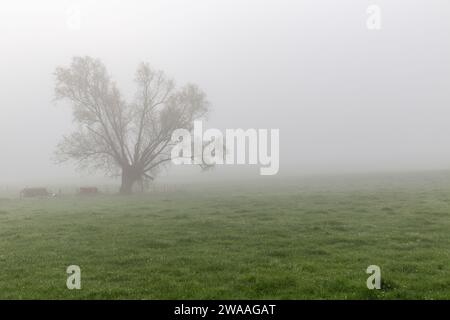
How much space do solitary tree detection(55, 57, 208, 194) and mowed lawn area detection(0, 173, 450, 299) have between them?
86.0ft

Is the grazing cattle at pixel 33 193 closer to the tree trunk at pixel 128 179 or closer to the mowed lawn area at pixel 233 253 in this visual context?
the tree trunk at pixel 128 179

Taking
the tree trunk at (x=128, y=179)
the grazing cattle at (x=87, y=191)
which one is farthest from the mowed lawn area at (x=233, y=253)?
the tree trunk at (x=128, y=179)

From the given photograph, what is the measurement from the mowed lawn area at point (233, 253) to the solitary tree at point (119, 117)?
26212mm

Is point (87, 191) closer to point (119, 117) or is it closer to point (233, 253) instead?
point (119, 117)

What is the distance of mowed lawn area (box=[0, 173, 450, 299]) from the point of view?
1384 cm

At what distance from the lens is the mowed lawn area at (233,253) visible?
45.4 ft

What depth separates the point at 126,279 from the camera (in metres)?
15.5

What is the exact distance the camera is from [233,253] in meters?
19.0

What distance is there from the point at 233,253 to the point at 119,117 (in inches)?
1812

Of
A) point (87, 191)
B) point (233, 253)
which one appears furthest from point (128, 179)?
point (233, 253)

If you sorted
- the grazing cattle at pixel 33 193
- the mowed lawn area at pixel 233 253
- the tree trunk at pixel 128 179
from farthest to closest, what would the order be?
the tree trunk at pixel 128 179
the grazing cattle at pixel 33 193
the mowed lawn area at pixel 233 253

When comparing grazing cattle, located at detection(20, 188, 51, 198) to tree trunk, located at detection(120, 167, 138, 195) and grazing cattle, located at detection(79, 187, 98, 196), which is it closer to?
grazing cattle, located at detection(79, 187, 98, 196)
